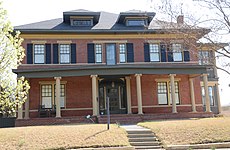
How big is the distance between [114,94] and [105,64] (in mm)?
2807

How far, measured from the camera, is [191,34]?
1432 cm

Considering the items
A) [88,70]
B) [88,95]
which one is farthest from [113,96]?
[88,70]

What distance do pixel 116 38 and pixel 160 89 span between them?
6.08 m

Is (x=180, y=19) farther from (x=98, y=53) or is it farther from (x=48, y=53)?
(x=48, y=53)

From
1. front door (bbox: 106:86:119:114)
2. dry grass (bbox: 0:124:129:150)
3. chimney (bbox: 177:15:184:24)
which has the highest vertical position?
chimney (bbox: 177:15:184:24)

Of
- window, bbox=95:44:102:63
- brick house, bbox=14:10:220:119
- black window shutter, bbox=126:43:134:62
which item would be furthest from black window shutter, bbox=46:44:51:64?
black window shutter, bbox=126:43:134:62

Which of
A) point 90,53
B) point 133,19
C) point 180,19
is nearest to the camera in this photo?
point 180,19

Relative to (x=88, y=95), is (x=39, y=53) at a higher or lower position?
higher

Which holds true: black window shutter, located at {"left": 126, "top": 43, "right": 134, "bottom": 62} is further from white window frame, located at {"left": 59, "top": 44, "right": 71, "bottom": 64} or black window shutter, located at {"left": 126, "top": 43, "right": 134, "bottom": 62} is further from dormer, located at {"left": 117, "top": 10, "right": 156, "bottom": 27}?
white window frame, located at {"left": 59, "top": 44, "right": 71, "bottom": 64}

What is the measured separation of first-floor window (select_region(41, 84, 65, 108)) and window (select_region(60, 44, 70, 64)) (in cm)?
214

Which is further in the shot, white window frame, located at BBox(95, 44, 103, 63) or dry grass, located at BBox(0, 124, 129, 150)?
white window frame, located at BBox(95, 44, 103, 63)

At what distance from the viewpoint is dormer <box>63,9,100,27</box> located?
26.1 m

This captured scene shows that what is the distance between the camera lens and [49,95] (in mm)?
24125

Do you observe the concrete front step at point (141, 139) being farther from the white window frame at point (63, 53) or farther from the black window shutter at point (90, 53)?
the white window frame at point (63, 53)
